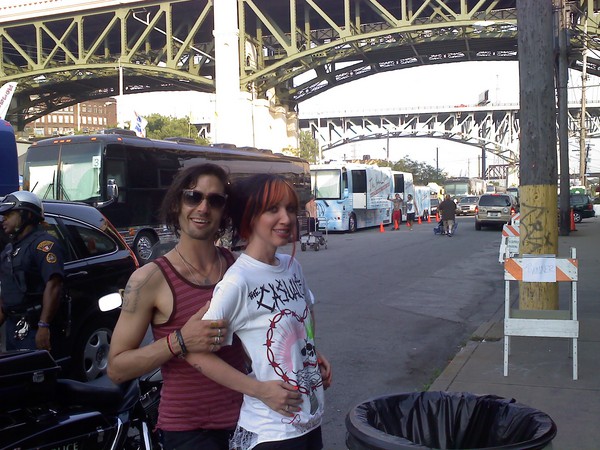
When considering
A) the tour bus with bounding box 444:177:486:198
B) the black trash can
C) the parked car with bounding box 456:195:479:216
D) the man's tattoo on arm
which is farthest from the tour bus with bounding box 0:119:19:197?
the tour bus with bounding box 444:177:486:198

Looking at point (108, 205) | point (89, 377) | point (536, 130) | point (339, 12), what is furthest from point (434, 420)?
point (339, 12)

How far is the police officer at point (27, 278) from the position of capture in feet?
16.3

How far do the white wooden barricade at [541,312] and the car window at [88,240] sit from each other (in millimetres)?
4124

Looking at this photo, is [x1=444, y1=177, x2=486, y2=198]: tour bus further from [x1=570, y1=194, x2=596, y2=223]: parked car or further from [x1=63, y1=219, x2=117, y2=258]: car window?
[x1=63, y1=219, x2=117, y2=258]: car window

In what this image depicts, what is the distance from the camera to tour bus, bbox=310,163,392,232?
31781mm

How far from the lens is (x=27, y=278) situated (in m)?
5.00

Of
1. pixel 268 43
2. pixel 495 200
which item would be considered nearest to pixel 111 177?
pixel 495 200

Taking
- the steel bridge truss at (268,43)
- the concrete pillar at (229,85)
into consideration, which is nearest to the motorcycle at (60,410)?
the steel bridge truss at (268,43)

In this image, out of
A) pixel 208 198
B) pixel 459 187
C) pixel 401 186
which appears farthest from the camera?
pixel 459 187

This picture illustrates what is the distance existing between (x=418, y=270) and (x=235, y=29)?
105ft

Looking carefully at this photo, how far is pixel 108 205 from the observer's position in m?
18.1

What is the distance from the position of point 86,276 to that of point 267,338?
178 inches

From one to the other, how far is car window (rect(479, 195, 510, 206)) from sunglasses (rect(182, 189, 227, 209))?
30.9 m

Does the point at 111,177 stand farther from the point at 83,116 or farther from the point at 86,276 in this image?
the point at 83,116
